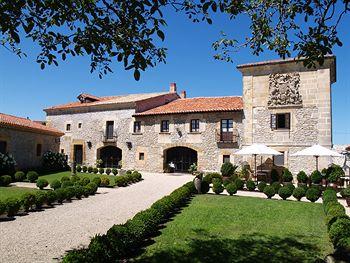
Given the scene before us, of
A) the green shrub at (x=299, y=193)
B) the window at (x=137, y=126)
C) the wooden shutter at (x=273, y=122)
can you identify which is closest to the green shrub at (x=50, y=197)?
the green shrub at (x=299, y=193)

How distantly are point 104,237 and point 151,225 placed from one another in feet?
6.85

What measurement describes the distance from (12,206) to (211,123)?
1675 centimetres

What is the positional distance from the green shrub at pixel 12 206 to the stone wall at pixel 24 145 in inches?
465

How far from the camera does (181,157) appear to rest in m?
25.5

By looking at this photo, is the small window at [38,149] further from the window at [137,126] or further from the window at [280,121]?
the window at [280,121]

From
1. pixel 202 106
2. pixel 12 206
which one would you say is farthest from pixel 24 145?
pixel 202 106

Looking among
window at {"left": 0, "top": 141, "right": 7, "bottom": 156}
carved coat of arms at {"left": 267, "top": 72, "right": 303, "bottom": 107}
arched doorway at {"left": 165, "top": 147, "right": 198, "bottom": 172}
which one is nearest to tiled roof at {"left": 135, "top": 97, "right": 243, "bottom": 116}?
carved coat of arms at {"left": 267, "top": 72, "right": 303, "bottom": 107}

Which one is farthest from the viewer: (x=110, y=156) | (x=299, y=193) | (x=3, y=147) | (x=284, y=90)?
(x=110, y=156)

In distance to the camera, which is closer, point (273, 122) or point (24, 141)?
point (273, 122)

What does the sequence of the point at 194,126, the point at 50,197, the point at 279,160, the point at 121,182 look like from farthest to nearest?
1. the point at 194,126
2. the point at 279,160
3. the point at 121,182
4. the point at 50,197

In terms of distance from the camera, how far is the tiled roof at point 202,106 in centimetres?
2323

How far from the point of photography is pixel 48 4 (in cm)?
388

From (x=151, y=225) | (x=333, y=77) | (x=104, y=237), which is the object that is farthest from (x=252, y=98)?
(x=104, y=237)

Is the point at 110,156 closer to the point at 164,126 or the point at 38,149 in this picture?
the point at 164,126
